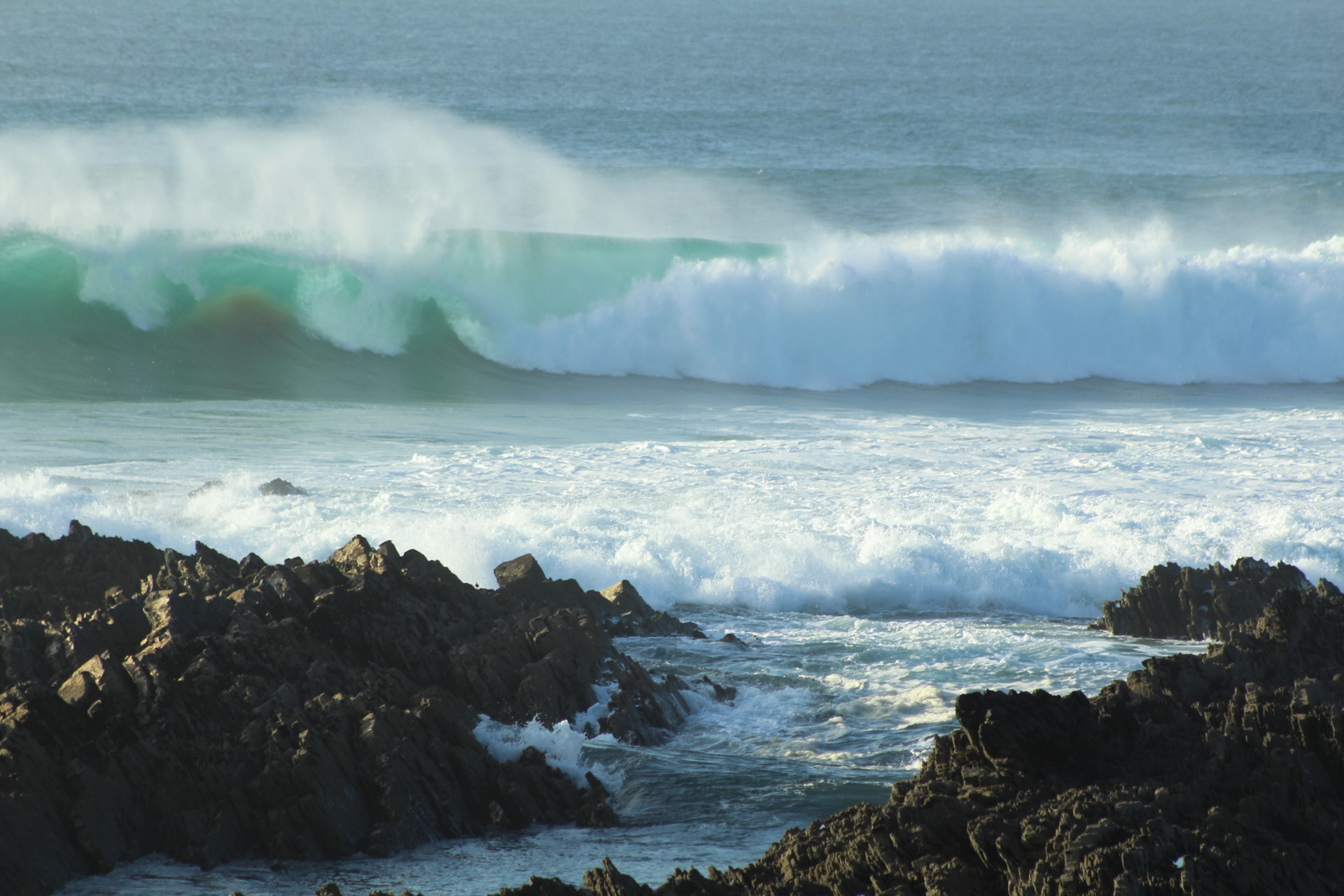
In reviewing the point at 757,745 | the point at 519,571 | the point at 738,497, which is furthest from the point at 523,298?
the point at 757,745

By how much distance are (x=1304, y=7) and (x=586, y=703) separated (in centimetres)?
12822

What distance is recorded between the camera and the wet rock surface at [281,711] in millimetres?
5801

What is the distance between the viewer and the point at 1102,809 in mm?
4457

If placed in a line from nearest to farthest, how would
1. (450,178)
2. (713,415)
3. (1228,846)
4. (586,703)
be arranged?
(1228,846) < (586,703) < (713,415) < (450,178)

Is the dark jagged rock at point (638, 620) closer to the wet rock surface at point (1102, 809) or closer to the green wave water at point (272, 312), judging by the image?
the wet rock surface at point (1102, 809)

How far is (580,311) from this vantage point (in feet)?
75.9

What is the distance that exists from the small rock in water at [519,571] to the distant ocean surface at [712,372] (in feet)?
2.89

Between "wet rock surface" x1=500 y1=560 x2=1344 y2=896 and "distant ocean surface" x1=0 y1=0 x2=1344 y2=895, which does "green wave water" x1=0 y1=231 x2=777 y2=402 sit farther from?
"wet rock surface" x1=500 y1=560 x2=1344 y2=896

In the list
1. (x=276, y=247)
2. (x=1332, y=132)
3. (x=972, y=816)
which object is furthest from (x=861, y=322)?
(x=1332, y=132)

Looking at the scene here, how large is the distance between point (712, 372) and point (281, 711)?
52.0 ft

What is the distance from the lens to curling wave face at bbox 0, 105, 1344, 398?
20.9 m

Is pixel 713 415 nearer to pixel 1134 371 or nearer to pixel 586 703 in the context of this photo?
pixel 1134 371

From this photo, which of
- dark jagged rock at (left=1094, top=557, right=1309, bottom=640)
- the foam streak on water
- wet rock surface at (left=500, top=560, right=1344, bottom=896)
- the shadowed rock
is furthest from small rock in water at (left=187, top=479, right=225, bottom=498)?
wet rock surface at (left=500, top=560, right=1344, bottom=896)

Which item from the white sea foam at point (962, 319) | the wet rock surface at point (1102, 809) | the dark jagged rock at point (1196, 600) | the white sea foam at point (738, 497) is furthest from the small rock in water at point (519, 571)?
the white sea foam at point (962, 319)
